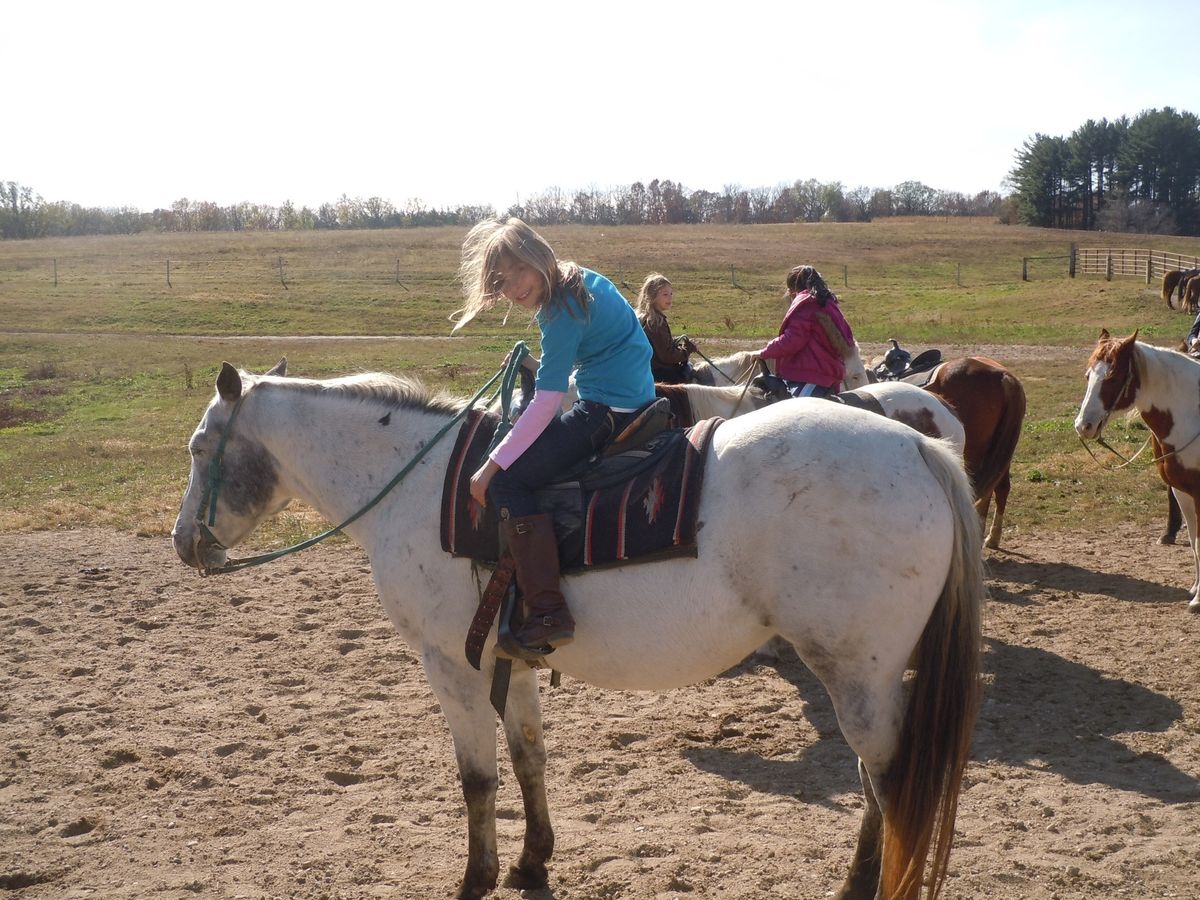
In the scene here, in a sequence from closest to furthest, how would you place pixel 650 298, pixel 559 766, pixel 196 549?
1. pixel 196 549
2. pixel 559 766
3. pixel 650 298

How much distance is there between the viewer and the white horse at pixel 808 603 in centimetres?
349

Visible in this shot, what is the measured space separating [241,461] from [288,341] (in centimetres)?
3138

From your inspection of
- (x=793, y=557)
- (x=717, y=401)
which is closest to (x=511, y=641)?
(x=793, y=557)

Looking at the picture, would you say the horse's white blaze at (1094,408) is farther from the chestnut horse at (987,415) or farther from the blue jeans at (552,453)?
the blue jeans at (552,453)

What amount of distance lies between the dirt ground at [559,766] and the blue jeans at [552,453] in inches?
70.2

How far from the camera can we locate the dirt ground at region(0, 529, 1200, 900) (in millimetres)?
4332

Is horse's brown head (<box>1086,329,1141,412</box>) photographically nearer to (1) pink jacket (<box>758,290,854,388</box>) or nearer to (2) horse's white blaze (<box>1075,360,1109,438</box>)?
(2) horse's white blaze (<box>1075,360,1109,438</box>)

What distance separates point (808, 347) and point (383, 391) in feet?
15.0

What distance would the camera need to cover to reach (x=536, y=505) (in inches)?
151

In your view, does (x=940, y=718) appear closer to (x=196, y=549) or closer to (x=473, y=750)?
(x=473, y=750)

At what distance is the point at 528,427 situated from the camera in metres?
3.78

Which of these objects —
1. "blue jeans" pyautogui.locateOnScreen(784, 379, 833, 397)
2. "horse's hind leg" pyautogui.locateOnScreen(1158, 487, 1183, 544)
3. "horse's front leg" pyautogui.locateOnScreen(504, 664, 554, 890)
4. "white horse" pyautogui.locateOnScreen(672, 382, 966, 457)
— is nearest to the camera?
"horse's front leg" pyautogui.locateOnScreen(504, 664, 554, 890)

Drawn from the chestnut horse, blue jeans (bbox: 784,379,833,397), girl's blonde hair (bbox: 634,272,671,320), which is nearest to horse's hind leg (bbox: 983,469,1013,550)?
the chestnut horse

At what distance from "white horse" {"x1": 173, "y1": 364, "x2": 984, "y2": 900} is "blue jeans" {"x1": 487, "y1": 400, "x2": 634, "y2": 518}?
386 mm
